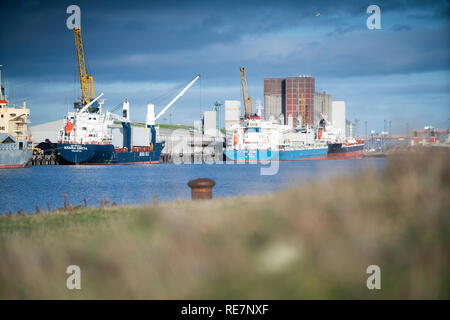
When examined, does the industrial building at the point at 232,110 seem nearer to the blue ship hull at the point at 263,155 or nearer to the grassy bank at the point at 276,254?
the blue ship hull at the point at 263,155

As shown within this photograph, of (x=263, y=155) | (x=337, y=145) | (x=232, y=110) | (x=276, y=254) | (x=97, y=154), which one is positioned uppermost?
(x=232, y=110)

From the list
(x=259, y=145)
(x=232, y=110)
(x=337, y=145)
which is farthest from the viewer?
(x=232, y=110)

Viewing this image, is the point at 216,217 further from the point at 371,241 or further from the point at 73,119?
the point at 73,119

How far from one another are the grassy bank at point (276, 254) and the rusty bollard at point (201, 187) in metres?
6.37

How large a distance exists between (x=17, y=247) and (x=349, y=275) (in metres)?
5.61

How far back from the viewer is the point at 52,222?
516 inches

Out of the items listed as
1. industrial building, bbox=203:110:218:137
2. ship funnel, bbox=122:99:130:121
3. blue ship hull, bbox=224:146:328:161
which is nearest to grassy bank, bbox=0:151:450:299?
blue ship hull, bbox=224:146:328:161

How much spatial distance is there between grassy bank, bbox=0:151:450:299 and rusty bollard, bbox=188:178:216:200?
637 cm

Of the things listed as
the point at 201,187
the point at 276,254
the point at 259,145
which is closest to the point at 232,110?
the point at 259,145

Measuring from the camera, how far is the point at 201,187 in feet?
48.3

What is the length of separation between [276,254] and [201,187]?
8.96m

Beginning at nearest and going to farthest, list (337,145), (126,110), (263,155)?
(263,155) → (126,110) → (337,145)

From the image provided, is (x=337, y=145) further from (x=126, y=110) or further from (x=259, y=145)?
(x=126, y=110)
